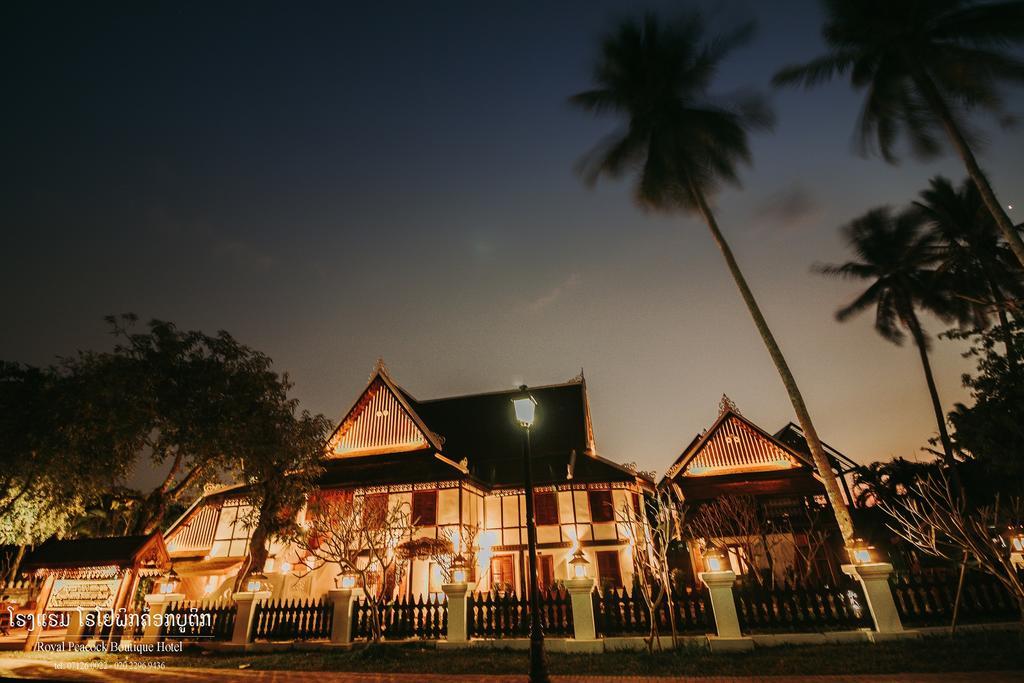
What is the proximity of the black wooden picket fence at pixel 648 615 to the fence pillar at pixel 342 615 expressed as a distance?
6653 mm

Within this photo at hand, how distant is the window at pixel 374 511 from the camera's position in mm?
15285

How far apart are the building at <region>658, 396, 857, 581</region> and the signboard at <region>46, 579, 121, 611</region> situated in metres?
20.0

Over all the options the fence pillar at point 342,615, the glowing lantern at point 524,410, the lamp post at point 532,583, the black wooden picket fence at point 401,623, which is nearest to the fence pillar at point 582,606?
the lamp post at point 532,583

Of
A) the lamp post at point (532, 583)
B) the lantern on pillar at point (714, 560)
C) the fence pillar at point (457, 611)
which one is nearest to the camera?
the lamp post at point (532, 583)

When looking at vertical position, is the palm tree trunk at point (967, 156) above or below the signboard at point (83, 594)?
above

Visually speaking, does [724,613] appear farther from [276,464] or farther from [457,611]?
[276,464]

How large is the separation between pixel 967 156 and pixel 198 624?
2485 centimetres

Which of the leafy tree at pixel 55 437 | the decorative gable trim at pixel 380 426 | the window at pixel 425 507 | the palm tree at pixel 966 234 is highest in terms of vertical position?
the palm tree at pixel 966 234

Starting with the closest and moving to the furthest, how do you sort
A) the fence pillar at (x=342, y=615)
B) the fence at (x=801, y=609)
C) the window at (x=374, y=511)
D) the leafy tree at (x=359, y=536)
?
the fence at (x=801, y=609) < the fence pillar at (x=342, y=615) < the leafy tree at (x=359, y=536) < the window at (x=374, y=511)

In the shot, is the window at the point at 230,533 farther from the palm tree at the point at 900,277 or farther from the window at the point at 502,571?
the palm tree at the point at 900,277

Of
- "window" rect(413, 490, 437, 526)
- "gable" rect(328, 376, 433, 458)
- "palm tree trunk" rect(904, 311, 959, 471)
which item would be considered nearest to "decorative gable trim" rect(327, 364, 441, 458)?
"gable" rect(328, 376, 433, 458)

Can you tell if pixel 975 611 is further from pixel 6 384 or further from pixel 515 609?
pixel 6 384

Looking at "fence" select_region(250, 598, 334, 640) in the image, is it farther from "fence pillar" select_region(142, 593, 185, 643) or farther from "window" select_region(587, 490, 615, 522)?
"window" select_region(587, 490, 615, 522)

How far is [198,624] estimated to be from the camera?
13.4 meters
